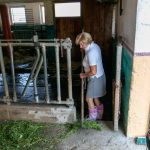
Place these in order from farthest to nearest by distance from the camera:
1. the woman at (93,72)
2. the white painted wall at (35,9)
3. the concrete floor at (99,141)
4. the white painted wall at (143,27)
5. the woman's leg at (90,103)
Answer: the white painted wall at (35,9), the woman's leg at (90,103), the woman at (93,72), the concrete floor at (99,141), the white painted wall at (143,27)

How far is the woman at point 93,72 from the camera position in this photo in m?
3.41

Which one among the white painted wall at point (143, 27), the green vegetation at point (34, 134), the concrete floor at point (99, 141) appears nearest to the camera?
the white painted wall at point (143, 27)

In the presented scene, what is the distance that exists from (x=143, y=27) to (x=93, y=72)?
3.53 ft

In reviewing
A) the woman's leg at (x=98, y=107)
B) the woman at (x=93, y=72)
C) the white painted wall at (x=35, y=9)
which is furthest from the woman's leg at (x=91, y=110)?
the white painted wall at (x=35, y=9)

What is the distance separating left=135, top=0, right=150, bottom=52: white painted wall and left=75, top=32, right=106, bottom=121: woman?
84 cm

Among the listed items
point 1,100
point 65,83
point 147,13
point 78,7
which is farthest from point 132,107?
point 78,7

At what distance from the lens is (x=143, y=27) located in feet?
8.73

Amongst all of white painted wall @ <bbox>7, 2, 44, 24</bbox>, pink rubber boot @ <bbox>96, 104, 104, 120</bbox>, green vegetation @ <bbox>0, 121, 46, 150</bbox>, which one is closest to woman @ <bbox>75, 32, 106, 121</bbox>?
pink rubber boot @ <bbox>96, 104, 104, 120</bbox>

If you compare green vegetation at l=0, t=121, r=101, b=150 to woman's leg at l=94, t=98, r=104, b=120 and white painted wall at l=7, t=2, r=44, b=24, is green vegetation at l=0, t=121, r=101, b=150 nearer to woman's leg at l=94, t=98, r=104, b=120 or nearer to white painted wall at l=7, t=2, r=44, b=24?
woman's leg at l=94, t=98, r=104, b=120

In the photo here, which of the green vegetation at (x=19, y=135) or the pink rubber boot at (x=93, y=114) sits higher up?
the pink rubber boot at (x=93, y=114)

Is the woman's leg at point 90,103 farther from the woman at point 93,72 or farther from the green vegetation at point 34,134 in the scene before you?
the green vegetation at point 34,134

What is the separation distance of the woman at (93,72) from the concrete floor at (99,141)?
495 millimetres

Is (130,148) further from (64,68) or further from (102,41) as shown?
(102,41)

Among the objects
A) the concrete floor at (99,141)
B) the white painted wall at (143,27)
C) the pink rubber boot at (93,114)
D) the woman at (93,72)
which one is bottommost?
the concrete floor at (99,141)
